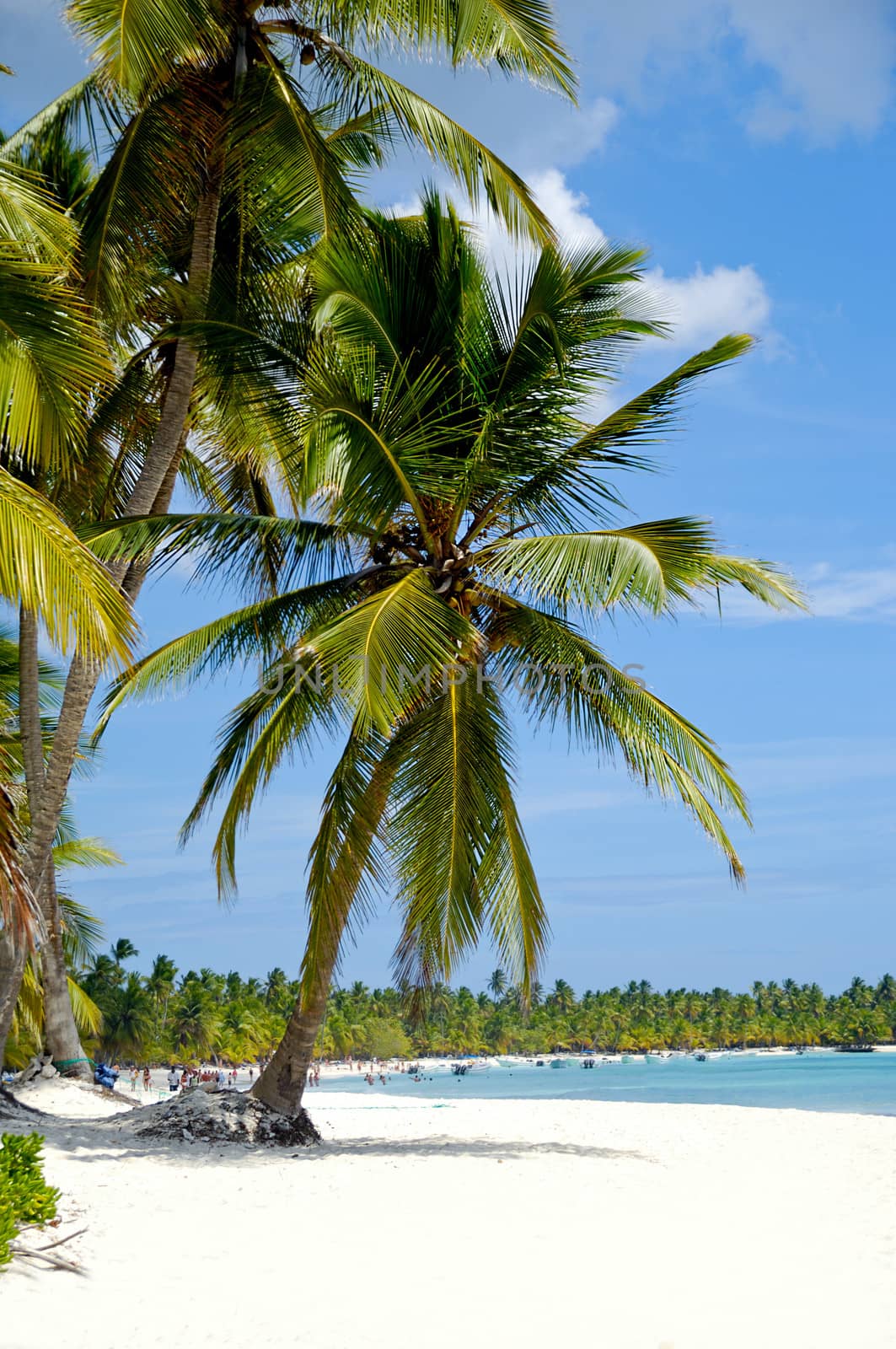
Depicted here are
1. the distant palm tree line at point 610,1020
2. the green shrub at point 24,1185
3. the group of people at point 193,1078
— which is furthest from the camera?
the distant palm tree line at point 610,1020

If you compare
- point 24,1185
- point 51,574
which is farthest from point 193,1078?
point 51,574

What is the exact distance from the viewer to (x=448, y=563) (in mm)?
10047

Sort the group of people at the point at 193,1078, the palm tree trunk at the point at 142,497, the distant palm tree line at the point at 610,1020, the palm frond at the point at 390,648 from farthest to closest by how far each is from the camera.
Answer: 1. the distant palm tree line at the point at 610,1020
2. the group of people at the point at 193,1078
3. the palm tree trunk at the point at 142,497
4. the palm frond at the point at 390,648

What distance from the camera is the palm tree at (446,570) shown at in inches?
366

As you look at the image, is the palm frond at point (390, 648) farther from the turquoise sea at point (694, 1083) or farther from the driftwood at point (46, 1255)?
the turquoise sea at point (694, 1083)

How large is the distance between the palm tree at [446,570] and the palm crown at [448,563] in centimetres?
2

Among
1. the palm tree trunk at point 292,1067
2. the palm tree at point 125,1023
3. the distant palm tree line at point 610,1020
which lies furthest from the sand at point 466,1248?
the distant palm tree line at point 610,1020

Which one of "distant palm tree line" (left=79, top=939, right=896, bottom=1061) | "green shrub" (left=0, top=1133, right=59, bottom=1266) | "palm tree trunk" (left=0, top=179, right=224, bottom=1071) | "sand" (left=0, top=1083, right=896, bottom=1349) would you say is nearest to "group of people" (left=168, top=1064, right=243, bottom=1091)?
"palm tree trunk" (left=0, top=179, right=224, bottom=1071)

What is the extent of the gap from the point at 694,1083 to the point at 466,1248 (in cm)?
7569

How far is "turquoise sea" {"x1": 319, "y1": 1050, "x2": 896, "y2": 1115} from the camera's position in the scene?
169ft

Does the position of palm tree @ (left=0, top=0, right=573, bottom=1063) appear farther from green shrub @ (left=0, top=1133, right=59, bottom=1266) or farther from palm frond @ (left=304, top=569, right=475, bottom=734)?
green shrub @ (left=0, top=1133, right=59, bottom=1266)

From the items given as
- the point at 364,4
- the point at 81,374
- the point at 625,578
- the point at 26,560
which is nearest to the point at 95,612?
the point at 26,560

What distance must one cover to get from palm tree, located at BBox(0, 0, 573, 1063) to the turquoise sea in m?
18.9

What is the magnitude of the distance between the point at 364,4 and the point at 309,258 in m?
2.29
